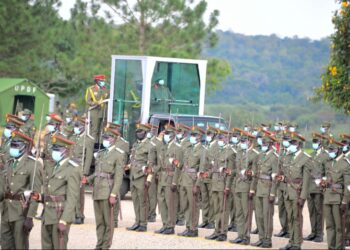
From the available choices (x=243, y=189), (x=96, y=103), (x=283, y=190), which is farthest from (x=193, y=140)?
(x=96, y=103)

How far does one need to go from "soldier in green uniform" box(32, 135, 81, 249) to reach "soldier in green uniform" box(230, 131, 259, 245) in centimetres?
430

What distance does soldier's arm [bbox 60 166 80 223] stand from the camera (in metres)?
14.6

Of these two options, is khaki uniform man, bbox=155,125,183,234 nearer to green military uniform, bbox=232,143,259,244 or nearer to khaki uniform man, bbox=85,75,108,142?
green military uniform, bbox=232,143,259,244

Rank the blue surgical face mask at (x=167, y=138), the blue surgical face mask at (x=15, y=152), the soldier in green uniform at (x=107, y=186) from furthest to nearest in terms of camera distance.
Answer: the blue surgical face mask at (x=167, y=138), the soldier in green uniform at (x=107, y=186), the blue surgical face mask at (x=15, y=152)

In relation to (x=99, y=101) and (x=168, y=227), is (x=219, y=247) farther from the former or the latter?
(x=99, y=101)

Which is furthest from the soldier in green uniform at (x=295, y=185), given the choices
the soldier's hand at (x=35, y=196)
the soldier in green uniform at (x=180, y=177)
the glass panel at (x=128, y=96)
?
the glass panel at (x=128, y=96)

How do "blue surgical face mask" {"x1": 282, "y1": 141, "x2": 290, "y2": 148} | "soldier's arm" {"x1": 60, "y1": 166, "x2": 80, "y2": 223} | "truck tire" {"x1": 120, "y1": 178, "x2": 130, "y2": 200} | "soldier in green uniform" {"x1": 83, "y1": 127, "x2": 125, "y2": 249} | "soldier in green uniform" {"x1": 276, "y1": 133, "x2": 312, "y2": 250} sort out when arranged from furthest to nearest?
"truck tire" {"x1": 120, "y1": 178, "x2": 130, "y2": 200} < "blue surgical face mask" {"x1": 282, "y1": 141, "x2": 290, "y2": 148} < "soldier in green uniform" {"x1": 276, "y1": 133, "x2": 312, "y2": 250} < "soldier in green uniform" {"x1": 83, "y1": 127, "x2": 125, "y2": 249} < "soldier's arm" {"x1": 60, "y1": 166, "x2": 80, "y2": 223}

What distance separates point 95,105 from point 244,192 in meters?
6.72

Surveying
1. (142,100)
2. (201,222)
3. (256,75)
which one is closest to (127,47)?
(142,100)

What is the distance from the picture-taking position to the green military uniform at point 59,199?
14742 mm

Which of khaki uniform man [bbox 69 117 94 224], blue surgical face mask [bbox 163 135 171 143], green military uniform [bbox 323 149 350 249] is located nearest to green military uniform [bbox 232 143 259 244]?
green military uniform [bbox 323 149 350 249]

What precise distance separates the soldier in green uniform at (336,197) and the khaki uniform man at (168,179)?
2.86 metres

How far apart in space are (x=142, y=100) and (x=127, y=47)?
2073cm

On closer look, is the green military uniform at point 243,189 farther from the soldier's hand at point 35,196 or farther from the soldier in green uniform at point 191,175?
the soldier's hand at point 35,196
